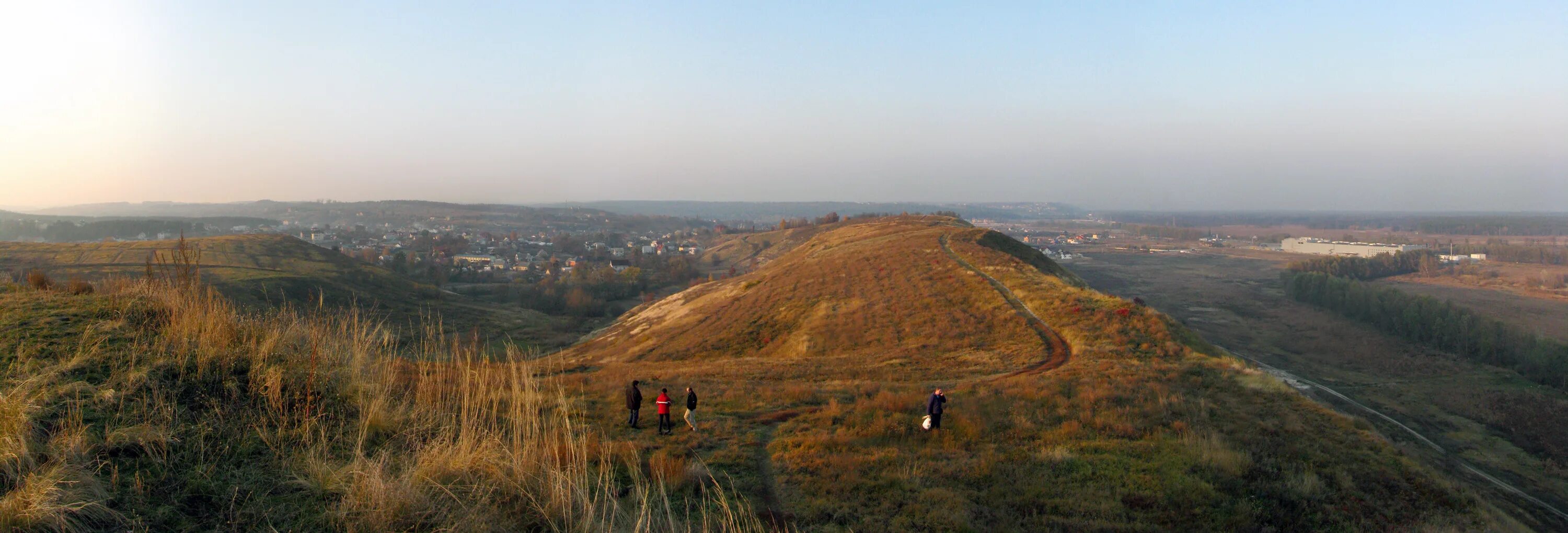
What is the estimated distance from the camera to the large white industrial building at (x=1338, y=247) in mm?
115125

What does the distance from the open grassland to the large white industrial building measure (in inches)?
5169

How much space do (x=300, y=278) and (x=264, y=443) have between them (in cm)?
6295

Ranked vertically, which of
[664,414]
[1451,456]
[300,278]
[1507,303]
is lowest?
[1507,303]

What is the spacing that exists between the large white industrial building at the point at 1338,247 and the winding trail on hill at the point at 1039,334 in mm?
99015

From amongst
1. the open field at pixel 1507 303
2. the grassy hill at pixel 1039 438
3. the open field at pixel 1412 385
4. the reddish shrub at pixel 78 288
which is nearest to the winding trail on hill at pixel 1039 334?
the grassy hill at pixel 1039 438

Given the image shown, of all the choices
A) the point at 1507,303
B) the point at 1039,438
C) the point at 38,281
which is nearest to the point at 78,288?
the point at 38,281

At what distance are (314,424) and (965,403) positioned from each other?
453 inches

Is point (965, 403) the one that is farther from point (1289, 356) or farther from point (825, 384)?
point (1289, 356)

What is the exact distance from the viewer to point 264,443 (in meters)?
5.52

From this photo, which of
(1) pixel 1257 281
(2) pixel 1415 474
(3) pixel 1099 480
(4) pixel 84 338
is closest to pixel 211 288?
(4) pixel 84 338

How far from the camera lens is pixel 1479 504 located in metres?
10.4

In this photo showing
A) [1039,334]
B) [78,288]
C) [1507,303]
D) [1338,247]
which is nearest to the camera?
[78,288]

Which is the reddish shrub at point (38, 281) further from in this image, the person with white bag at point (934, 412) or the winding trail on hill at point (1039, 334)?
the winding trail on hill at point (1039, 334)

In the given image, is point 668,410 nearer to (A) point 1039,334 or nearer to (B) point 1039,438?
(B) point 1039,438
